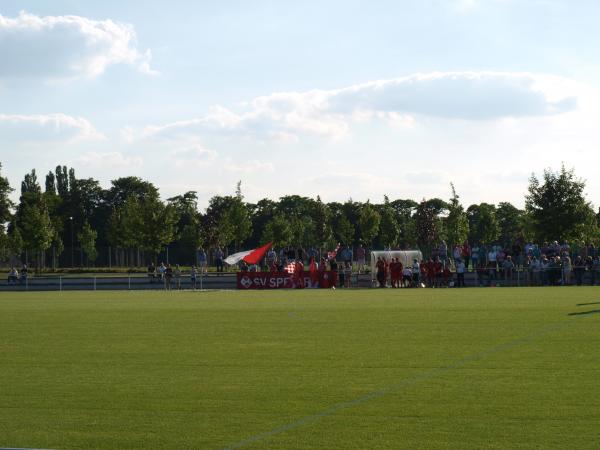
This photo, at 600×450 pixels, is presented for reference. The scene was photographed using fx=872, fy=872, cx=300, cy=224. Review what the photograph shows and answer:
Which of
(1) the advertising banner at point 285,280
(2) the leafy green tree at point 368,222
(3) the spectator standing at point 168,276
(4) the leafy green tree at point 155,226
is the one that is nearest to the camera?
(1) the advertising banner at point 285,280

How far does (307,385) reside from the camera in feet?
34.9

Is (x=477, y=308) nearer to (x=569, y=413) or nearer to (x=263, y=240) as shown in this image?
(x=569, y=413)

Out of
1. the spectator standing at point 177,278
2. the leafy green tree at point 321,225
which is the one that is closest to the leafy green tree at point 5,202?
the leafy green tree at point 321,225

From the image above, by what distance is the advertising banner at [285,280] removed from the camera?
48781mm

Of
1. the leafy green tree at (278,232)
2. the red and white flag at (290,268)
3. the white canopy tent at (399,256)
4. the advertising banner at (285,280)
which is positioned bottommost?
the advertising banner at (285,280)

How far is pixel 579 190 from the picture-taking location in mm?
61406

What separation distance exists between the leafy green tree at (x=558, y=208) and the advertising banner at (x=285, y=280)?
2027 cm

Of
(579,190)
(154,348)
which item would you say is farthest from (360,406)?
(579,190)

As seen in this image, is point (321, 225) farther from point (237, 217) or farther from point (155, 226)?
point (155, 226)

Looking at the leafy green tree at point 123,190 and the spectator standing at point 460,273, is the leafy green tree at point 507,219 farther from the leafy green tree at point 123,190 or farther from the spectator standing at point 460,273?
the spectator standing at point 460,273

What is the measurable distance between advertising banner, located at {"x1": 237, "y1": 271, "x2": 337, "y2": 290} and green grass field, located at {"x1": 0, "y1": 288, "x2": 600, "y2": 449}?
28.4 metres

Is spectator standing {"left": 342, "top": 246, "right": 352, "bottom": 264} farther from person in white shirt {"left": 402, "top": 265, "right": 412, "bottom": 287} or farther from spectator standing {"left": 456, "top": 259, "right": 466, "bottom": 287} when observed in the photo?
spectator standing {"left": 456, "top": 259, "right": 466, "bottom": 287}

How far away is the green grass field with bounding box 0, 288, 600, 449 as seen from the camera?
25.8 ft

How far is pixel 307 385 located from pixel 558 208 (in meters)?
53.6
